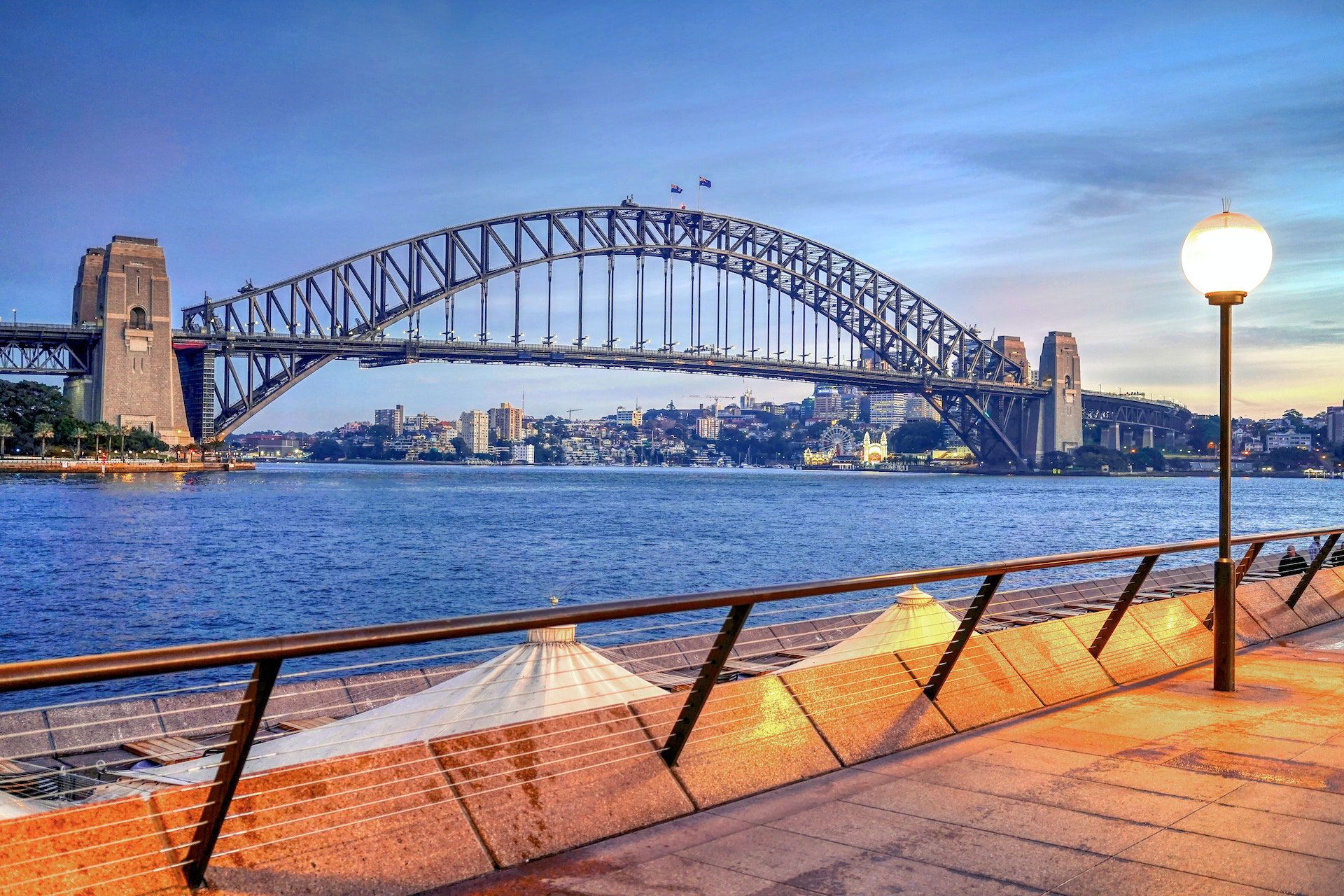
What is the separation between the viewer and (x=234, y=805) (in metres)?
3.65

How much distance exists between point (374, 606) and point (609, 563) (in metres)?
11.6

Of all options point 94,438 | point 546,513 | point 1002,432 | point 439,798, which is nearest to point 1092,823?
point 439,798

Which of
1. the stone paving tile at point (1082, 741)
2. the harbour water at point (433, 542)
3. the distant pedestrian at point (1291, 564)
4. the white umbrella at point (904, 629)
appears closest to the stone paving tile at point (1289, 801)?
the stone paving tile at point (1082, 741)

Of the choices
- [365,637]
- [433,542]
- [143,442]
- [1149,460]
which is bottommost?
[433,542]

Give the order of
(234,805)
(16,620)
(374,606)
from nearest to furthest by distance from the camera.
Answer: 1. (234,805)
2. (16,620)
3. (374,606)

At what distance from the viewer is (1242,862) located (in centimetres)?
406

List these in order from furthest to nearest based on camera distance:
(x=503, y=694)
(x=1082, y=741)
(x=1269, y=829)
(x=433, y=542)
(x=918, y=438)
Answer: (x=918, y=438) < (x=433, y=542) < (x=503, y=694) < (x=1082, y=741) < (x=1269, y=829)

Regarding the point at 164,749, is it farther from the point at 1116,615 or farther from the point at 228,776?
the point at 1116,615

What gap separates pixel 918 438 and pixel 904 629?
179055 mm

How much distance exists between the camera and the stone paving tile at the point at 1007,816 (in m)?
4.32

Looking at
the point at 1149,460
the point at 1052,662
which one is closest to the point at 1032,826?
the point at 1052,662

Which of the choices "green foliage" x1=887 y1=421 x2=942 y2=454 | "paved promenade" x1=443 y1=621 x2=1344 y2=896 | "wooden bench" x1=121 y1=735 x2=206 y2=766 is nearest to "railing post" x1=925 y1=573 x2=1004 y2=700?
"paved promenade" x1=443 y1=621 x2=1344 y2=896

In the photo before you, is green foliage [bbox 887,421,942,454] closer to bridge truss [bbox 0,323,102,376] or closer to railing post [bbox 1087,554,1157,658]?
bridge truss [bbox 0,323,102,376]

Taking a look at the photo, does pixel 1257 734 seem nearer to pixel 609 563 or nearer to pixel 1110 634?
pixel 1110 634
